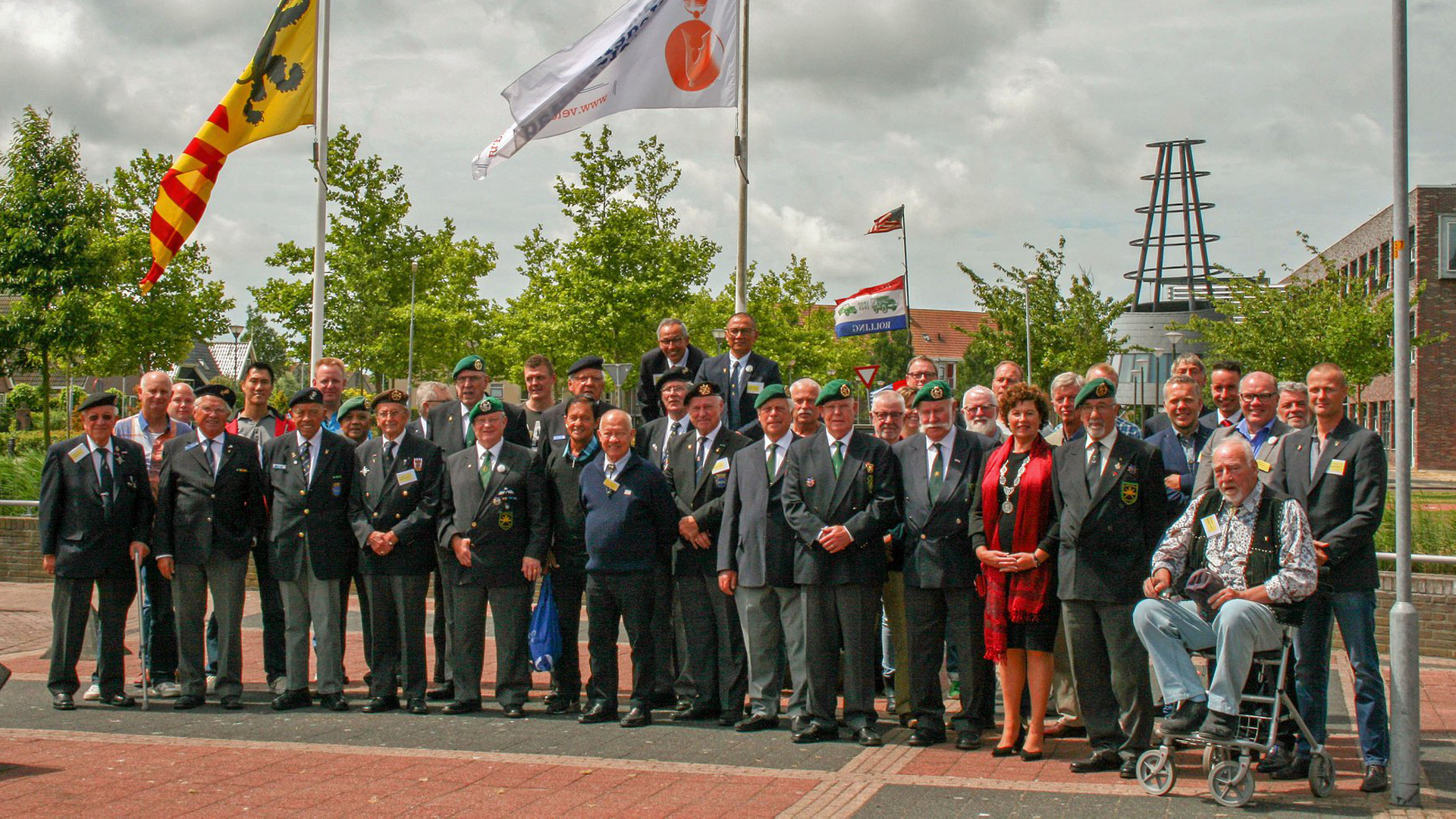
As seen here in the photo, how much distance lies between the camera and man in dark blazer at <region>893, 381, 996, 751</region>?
717 centimetres

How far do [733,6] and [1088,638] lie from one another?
354 inches

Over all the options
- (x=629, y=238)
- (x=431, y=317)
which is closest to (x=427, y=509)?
(x=629, y=238)

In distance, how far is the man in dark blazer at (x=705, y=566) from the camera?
795 centimetres

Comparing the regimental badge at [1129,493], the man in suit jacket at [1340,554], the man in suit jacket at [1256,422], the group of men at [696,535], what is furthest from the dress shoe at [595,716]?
the man in suit jacket at [1340,554]

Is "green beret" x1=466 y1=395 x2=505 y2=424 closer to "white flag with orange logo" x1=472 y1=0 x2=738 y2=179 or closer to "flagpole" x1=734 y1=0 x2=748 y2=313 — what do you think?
"white flag with orange logo" x1=472 y1=0 x2=738 y2=179

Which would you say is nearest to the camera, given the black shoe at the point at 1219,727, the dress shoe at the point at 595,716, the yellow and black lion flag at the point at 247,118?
the black shoe at the point at 1219,727

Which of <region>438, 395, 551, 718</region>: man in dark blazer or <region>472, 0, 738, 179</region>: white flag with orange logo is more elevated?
<region>472, 0, 738, 179</region>: white flag with orange logo

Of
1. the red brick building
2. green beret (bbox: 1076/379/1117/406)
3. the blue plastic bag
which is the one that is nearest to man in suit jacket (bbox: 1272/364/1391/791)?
green beret (bbox: 1076/379/1117/406)

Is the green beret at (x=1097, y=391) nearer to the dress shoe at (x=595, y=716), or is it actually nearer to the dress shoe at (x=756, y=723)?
the dress shoe at (x=756, y=723)

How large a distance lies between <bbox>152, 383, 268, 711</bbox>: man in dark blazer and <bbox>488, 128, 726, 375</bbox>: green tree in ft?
78.5

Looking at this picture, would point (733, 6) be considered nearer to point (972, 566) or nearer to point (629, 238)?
point (972, 566)

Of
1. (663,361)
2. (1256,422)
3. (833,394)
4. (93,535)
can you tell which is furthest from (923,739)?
(93,535)

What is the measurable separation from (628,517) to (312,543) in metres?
2.15

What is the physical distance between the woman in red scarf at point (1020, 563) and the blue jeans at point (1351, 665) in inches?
48.7
